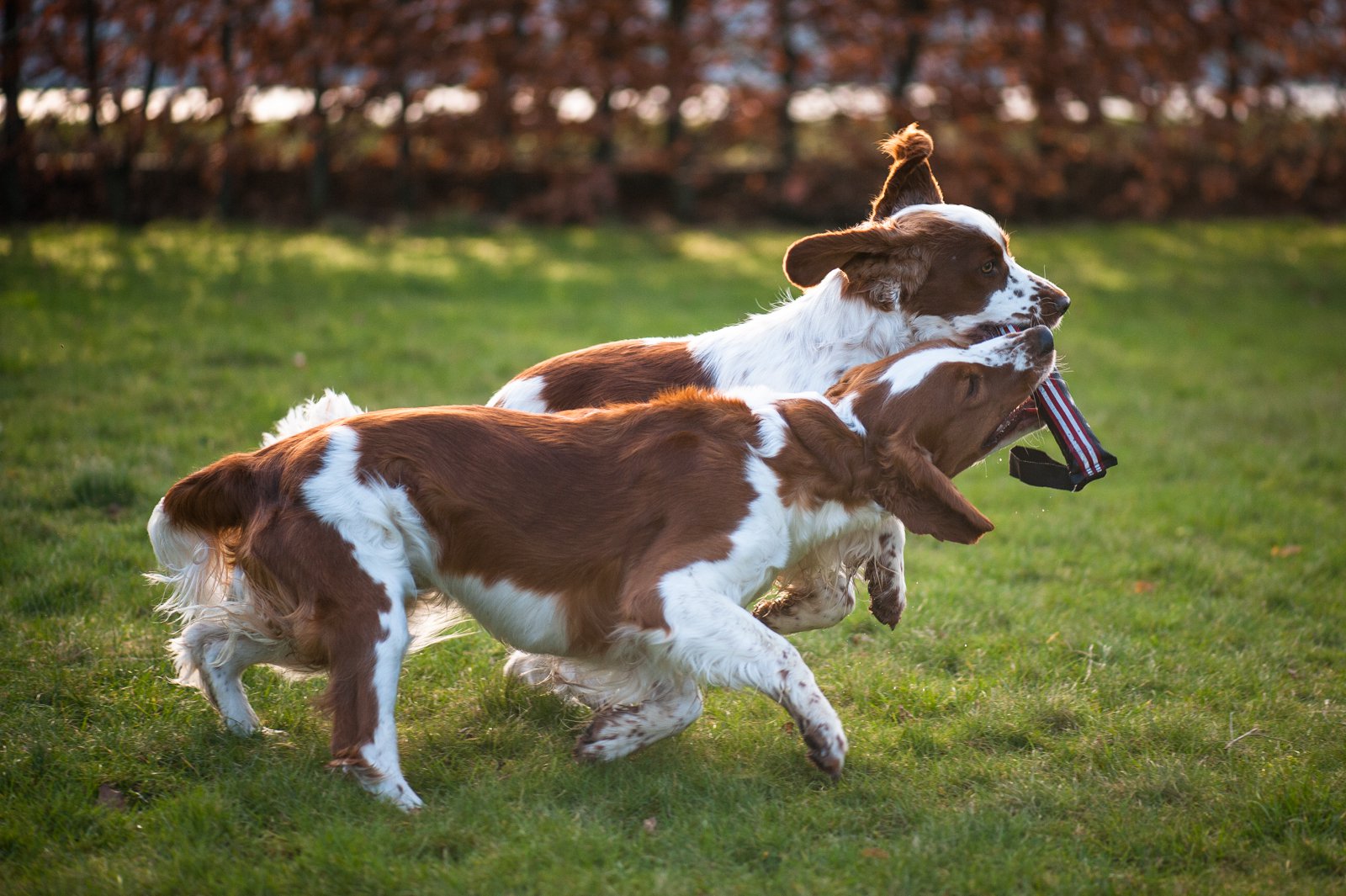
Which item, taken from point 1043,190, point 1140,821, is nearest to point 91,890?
point 1140,821

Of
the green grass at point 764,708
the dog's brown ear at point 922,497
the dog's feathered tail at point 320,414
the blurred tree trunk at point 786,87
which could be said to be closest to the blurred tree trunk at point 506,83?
the blurred tree trunk at point 786,87

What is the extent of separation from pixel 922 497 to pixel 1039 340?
624 millimetres

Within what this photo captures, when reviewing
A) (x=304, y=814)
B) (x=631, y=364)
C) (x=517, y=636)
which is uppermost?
(x=631, y=364)

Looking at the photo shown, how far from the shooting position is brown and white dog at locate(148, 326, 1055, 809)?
337 centimetres

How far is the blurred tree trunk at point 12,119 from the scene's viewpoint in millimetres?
11172

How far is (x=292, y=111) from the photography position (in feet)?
41.1

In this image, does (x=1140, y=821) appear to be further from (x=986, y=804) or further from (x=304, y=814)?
(x=304, y=814)

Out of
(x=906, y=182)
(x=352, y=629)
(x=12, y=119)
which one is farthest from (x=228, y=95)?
(x=352, y=629)

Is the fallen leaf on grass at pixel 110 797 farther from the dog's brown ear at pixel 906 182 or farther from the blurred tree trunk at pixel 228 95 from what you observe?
the blurred tree trunk at pixel 228 95

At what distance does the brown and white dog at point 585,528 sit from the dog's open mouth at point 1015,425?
2cm

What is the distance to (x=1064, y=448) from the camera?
159 inches

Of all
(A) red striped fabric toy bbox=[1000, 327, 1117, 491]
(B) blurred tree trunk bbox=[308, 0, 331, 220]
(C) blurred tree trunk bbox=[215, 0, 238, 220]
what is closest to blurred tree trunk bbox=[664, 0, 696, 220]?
(B) blurred tree trunk bbox=[308, 0, 331, 220]

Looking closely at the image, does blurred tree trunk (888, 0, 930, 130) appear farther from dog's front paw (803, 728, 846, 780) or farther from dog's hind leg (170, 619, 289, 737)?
dog's hind leg (170, 619, 289, 737)

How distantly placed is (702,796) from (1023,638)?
1.74 meters
